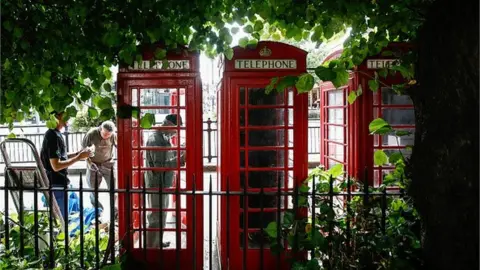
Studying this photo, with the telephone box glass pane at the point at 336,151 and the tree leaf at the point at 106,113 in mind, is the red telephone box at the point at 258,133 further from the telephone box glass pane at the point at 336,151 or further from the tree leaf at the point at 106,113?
the tree leaf at the point at 106,113

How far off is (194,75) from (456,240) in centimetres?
280

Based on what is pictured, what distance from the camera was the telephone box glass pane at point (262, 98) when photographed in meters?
4.52

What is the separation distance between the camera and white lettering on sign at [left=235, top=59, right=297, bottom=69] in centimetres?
435

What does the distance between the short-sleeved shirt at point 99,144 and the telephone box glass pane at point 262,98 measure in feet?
11.1

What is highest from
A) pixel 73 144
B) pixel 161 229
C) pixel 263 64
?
pixel 263 64

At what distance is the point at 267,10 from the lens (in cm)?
358

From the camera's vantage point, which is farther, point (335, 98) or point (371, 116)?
point (335, 98)

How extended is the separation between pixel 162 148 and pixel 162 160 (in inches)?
6.3

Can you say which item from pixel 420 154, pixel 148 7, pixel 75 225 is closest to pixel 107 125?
pixel 75 225

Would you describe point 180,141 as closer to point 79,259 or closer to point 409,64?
point 79,259

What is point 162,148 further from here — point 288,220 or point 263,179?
point 288,220

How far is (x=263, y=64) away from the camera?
4348mm

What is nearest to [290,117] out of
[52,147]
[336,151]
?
[336,151]

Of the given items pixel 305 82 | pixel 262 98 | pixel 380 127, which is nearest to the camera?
pixel 305 82
